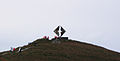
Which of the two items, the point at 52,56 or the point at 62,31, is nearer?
the point at 52,56

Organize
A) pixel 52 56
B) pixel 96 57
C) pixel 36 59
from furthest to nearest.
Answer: pixel 96 57 < pixel 52 56 < pixel 36 59

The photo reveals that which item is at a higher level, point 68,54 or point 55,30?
point 55,30

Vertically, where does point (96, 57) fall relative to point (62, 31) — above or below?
below

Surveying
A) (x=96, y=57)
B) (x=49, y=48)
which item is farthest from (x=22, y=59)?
(x=96, y=57)

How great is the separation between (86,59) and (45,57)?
802 cm

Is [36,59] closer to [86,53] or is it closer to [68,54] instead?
[68,54]

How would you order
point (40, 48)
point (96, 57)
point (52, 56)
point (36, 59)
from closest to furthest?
point (36, 59) → point (52, 56) → point (96, 57) → point (40, 48)

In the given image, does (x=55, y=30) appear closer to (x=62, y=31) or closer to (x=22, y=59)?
(x=62, y=31)

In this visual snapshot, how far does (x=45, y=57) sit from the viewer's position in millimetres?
37375

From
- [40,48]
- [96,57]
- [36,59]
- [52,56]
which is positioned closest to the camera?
[36,59]

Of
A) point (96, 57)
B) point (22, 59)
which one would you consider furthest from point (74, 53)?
point (22, 59)

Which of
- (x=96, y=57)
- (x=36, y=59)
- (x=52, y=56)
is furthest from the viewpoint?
(x=96, y=57)

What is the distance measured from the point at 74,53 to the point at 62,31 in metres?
6.01

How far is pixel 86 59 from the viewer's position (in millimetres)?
39094
